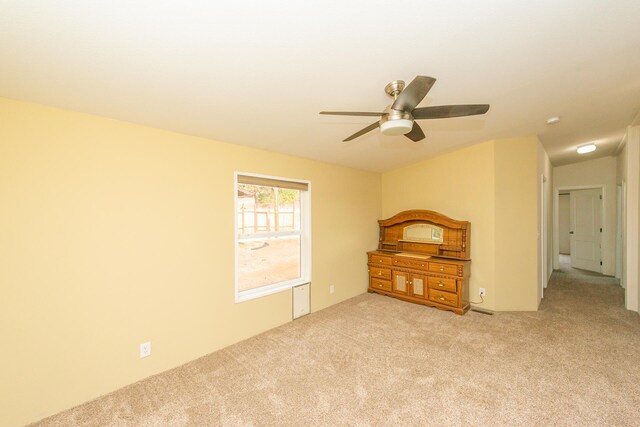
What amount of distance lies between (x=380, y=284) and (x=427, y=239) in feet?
3.61

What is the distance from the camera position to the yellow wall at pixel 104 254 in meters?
1.81

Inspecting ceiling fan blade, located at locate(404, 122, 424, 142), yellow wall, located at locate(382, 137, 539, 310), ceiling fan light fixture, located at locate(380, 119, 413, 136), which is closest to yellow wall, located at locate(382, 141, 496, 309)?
yellow wall, located at locate(382, 137, 539, 310)

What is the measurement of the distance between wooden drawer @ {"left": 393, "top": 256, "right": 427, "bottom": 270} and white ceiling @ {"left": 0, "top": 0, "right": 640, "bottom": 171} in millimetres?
2361

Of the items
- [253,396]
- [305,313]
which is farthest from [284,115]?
[305,313]

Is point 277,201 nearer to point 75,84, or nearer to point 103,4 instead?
point 75,84

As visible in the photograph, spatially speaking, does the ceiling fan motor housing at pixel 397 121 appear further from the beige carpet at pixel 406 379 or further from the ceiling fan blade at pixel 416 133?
the beige carpet at pixel 406 379

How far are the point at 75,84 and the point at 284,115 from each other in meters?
1.44

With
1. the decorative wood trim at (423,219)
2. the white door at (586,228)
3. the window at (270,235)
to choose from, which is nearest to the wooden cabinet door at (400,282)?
the decorative wood trim at (423,219)

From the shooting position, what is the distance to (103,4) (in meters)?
1.16

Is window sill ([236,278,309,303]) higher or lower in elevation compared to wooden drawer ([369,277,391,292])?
higher

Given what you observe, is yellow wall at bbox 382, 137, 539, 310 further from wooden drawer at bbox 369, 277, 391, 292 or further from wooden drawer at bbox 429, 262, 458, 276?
wooden drawer at bbox 369, 277, 391, 292

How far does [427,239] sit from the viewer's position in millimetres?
4387

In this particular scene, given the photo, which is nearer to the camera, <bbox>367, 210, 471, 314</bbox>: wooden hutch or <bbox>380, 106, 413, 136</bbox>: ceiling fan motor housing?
<bbox>380, 106, 413, 136</bbox>: ceiling fan motor housing

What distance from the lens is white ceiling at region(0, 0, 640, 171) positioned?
4.24 ft
